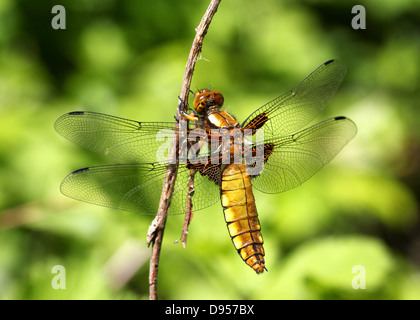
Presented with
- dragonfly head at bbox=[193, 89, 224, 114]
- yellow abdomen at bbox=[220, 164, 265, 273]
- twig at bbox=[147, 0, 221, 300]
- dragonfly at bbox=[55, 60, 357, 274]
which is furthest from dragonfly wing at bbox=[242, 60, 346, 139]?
twig at bbox=[147, 0, 221, 300]

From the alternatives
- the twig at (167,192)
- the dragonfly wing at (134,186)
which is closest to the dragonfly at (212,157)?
the dragonfly wing at (134,186)

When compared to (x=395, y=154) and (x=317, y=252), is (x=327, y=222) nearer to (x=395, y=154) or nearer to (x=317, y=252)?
(x=317, y=252)

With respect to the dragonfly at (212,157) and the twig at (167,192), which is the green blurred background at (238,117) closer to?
the dragonfly at (212,157)

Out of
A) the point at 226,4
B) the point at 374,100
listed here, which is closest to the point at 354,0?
the point at 374,100

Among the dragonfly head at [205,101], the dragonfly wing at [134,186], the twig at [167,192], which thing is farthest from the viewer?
the dragonfly head at [205,101]
